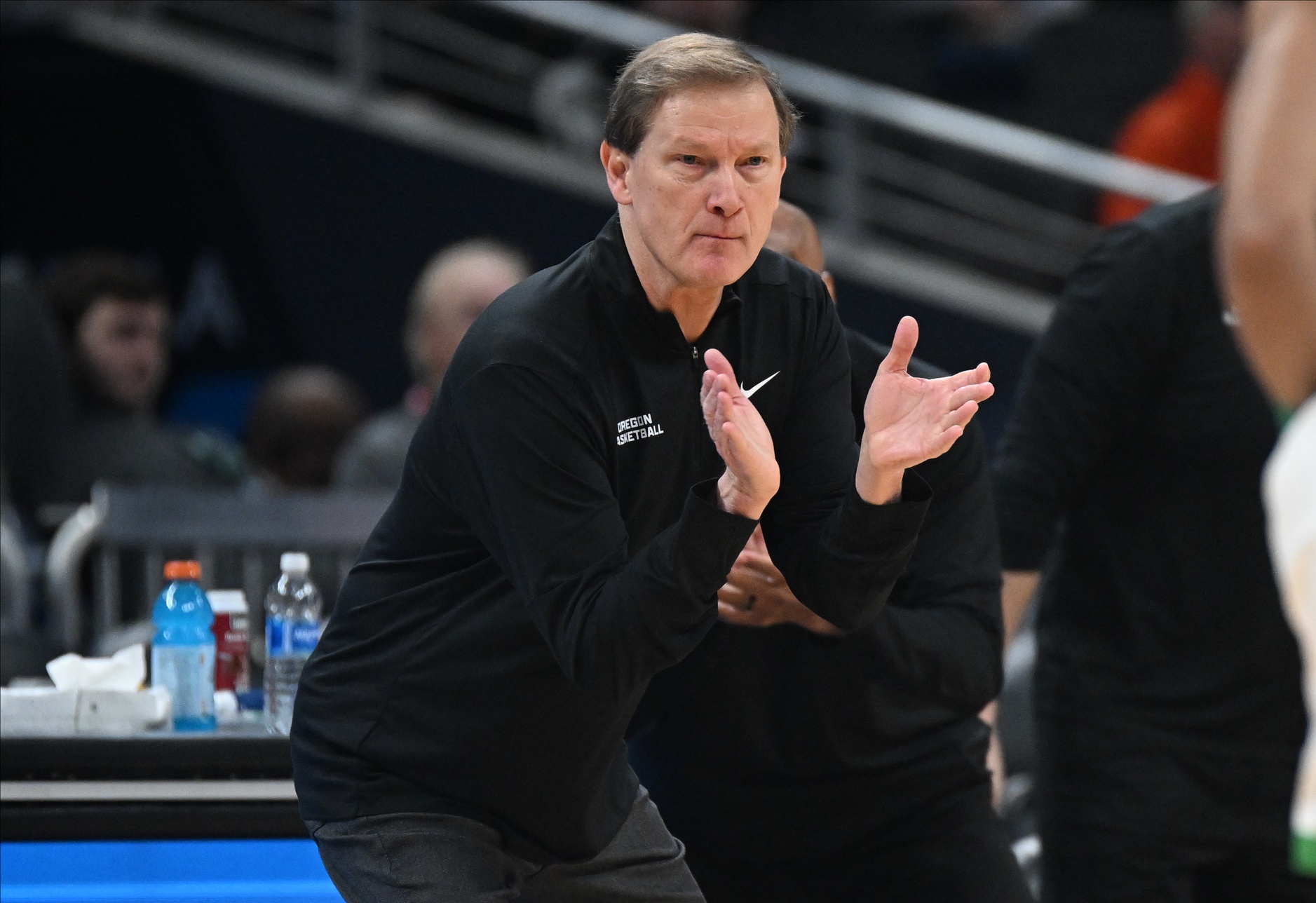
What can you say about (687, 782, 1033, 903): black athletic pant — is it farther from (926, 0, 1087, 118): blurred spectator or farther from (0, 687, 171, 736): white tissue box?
(926, 0, 1087, 118): blurred spectator

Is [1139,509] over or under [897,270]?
under

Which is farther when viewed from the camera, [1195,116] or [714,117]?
[1195,116]

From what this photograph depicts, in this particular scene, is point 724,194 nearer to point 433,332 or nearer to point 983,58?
point 433,332

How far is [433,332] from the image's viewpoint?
4699mm

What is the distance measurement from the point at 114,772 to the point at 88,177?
485 cm

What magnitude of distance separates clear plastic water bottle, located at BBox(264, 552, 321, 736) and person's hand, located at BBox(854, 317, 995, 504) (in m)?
1.44

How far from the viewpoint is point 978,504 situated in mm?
2936

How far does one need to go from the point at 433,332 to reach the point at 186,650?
157 centimetres

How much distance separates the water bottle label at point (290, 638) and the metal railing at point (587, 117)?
3975 mm

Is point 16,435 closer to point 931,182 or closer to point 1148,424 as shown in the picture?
point 1148,424

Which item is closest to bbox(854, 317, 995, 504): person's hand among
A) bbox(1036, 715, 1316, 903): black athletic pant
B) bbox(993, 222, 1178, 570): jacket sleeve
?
bbox(993, 222, 1178, 570): jacket sleeve

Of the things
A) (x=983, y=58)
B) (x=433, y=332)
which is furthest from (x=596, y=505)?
(x=983, y=58)

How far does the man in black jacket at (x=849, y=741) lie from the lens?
285 centimetres

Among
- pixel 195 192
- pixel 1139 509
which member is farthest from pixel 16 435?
pixel 1139 509
